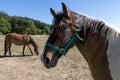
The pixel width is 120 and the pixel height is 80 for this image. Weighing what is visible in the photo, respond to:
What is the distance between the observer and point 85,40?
2951 mm

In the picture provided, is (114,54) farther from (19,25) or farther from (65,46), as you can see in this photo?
(19,25)

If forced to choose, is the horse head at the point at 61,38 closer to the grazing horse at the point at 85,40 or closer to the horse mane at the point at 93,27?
the grazing horse at the point at 85,40

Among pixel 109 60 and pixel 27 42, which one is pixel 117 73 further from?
pixel 27 42

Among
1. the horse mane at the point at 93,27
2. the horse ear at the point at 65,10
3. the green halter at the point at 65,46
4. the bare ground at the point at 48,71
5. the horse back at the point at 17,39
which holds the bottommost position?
the horse back at the point at 17,39

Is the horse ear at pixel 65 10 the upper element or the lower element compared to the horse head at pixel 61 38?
upper

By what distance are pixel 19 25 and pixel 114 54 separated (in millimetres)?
50137

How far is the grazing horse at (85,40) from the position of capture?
2.83 m

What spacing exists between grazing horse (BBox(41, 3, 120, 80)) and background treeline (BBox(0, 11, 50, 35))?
44.4 metres

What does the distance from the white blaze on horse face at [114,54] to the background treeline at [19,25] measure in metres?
44.6

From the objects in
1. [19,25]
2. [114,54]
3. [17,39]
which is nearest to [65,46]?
[114,54]

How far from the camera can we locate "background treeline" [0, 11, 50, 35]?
48500 mm

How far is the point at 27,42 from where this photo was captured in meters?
16.4

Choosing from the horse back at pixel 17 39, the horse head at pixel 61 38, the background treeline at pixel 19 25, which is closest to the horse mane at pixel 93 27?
the horse head at pixel 61 38

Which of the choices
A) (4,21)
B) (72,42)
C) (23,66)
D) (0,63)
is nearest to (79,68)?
(23,66)
